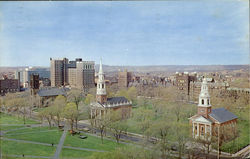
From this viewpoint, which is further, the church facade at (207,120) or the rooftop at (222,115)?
the rooftop at (222,115)

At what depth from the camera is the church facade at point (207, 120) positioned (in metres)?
9.12

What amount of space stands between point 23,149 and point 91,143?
8.01 feet

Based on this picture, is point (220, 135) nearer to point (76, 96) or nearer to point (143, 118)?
point (143, 118)

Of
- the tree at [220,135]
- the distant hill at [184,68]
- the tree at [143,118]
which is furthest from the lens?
the tree at [143,118]

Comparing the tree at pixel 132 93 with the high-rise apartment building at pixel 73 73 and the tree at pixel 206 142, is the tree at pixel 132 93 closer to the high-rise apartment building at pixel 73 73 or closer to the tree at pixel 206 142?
the high-rise apartment building at pixel 73 73

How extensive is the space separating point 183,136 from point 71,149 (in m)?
3.93

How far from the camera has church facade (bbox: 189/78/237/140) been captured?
912 cm

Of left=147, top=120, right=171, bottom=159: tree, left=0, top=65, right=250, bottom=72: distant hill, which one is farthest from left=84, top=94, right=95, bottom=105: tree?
left=147, top=120, right=171, bottom=159: tree

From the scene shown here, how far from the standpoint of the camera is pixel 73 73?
12281 mm

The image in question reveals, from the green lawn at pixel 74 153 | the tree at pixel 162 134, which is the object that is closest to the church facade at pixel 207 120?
the tree at pixel 162 134

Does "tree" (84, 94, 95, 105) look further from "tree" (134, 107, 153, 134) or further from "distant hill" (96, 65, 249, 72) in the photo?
"distant hill" (96, 65, 249, 72)

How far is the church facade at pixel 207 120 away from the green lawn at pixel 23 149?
541cm

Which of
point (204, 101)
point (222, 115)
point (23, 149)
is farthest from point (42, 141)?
point (222, 115)

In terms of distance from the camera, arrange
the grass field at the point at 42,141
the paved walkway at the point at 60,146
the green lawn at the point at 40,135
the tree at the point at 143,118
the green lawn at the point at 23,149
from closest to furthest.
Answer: the green lawn at the point at 23,149
the grass field at the point at 42,141
the paved walkway at the point at 60,146
the green lawn at the point at 40,135
the tree at the point at 143,118
